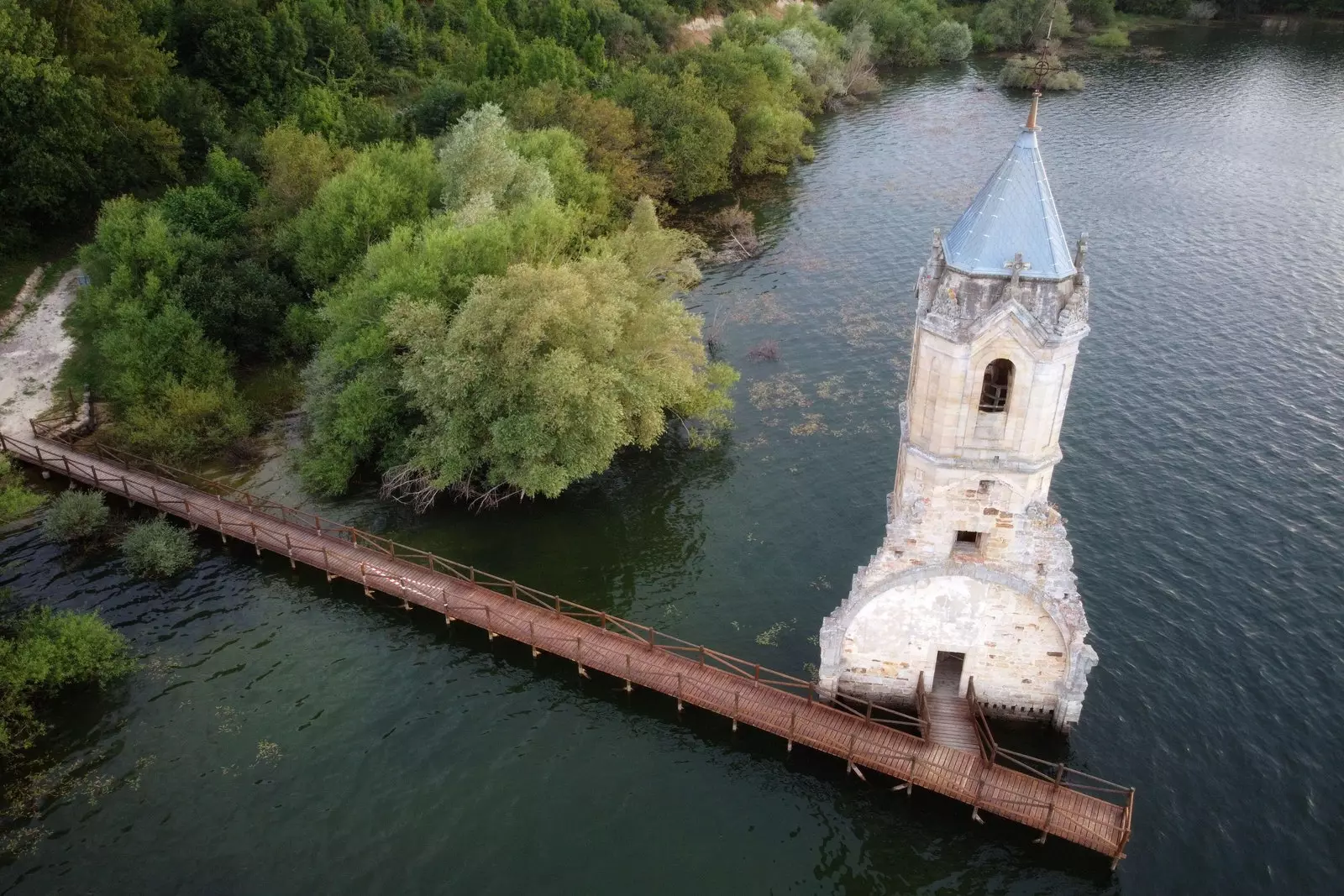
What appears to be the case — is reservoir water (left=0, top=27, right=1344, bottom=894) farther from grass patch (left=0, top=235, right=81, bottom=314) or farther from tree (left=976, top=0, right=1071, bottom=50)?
tree (left=976, top=0, right=1071, bottom=50)

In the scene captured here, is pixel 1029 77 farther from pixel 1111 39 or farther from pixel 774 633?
pixel 774 633

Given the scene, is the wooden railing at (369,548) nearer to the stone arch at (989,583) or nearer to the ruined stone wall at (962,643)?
the ruined stone wall at (962,643)

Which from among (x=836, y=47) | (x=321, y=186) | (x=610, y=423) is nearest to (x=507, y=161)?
(x=321, y=186)

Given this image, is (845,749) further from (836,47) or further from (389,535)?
(836,47)

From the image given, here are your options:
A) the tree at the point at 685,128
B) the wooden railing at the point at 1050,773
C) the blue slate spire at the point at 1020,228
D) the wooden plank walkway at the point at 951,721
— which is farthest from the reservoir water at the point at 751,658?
the tree at the point at 685,128

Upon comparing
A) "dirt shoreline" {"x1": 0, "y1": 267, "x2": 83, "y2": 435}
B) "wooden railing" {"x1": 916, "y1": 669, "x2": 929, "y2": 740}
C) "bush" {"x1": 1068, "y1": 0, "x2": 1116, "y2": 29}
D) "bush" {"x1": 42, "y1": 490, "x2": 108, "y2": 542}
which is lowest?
"wooden railing" {"x1": 916, "y1": 669, "x2": 929, "y2": 740}

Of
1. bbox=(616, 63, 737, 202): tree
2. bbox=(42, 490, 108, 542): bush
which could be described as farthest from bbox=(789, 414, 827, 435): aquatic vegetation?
bbox=(616, 63, 737, 202): tree
